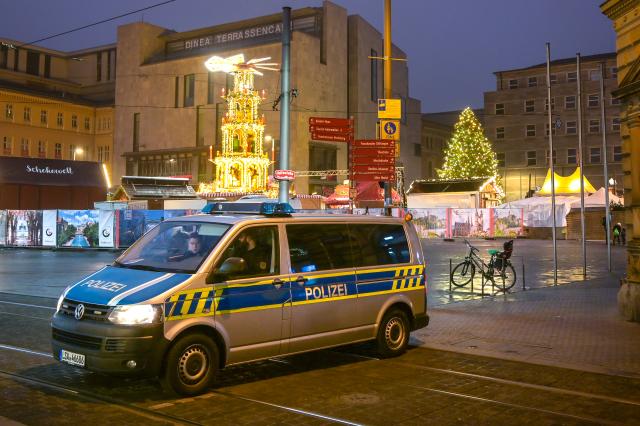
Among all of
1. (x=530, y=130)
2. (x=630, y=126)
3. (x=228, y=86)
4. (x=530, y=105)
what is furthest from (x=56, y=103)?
(x=630, y=126)

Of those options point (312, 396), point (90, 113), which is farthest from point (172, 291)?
point (90, 113)

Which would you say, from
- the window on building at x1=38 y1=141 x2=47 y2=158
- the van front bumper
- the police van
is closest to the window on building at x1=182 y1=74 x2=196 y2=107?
the window on building at x1=38 y1=141 x2=47 y2=158

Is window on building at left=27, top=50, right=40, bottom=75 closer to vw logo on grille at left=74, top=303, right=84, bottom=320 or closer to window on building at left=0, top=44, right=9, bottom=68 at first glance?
window on building at left=0, top=44, right=9, bottom=68

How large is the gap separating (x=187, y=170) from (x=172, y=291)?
63.1m

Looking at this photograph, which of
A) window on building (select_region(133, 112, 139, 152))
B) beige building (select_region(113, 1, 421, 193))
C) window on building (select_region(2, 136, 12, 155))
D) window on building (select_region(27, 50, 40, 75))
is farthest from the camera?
window on building (select_region(27, 50, 40, 75))

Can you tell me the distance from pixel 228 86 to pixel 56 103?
25.9 m

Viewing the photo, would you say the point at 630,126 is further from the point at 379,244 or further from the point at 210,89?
the point at 210,89

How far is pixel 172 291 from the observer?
652 cm

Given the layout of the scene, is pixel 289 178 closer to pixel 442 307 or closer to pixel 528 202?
pixel 442 307

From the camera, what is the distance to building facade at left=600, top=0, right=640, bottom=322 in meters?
11.2

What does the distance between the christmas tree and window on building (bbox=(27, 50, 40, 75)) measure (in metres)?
57.2

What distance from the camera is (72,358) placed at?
6621 millimetres

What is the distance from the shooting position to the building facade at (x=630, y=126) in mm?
11227

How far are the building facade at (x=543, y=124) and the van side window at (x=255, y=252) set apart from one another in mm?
66371
